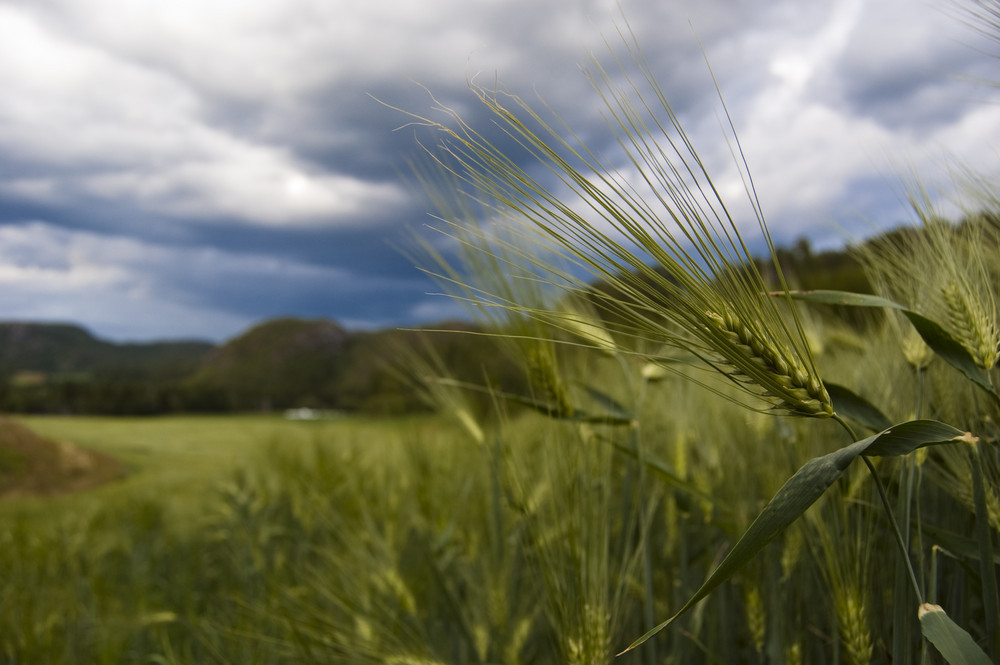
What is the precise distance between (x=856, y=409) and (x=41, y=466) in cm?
644

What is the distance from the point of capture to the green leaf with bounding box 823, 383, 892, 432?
2.49ft

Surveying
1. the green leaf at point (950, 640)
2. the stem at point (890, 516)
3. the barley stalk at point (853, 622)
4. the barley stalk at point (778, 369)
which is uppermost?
the barley stalk at point (778, 369)

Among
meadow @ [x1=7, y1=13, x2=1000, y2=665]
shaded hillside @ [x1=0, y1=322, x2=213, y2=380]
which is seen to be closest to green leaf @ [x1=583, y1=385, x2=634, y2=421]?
meadow @ [x1=7, y1=13, x2=1000, y2=665]

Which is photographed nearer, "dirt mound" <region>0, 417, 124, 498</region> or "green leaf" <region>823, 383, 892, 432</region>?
"green leaf" <region>823, 383, 892, 432</region>

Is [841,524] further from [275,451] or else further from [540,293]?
[275,451]

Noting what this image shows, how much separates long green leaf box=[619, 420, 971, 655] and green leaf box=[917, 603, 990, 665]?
7.2 inches

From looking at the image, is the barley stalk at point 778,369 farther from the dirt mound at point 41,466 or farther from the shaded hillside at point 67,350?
the shaded hillside at point 67,350

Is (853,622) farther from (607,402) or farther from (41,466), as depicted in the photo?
(41,466)

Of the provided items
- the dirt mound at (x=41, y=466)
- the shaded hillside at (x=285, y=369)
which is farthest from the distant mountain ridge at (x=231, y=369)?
the dirt mound at (x=41, y=466)

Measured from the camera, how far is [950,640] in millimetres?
608

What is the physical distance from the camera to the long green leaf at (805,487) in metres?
0.54

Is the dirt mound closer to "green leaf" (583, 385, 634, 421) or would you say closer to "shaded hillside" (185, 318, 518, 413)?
"shaded hillside" (185, 318, 518, 413)

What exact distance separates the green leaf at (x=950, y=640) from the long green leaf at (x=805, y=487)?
0.60 feet

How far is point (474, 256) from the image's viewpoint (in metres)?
1.14
